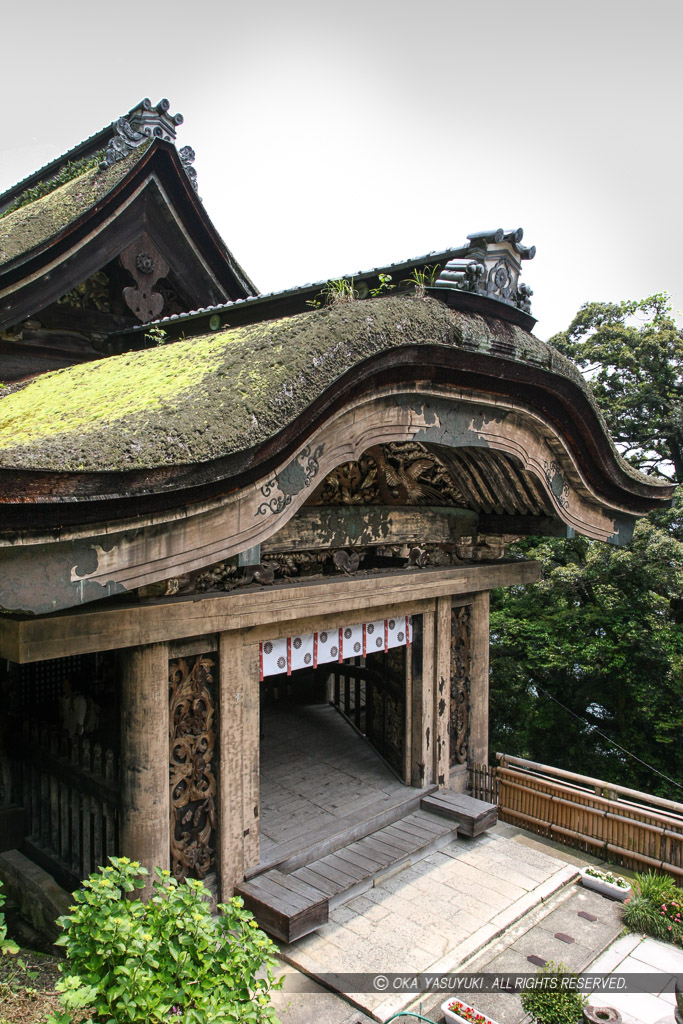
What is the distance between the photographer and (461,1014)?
520 cm

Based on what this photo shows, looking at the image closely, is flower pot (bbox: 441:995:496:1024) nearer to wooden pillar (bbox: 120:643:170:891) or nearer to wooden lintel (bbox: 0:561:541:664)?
wooden pillar (bbox: 120:643:170:891)

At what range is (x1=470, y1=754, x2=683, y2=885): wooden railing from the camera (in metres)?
8.03

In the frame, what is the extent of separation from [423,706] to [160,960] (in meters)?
5.06

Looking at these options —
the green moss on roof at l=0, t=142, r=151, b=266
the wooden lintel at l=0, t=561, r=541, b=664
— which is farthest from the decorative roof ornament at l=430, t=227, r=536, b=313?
the green moss on roof at l=0, t=142, r=151, b=266

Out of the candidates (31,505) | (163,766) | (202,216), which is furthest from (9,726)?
(202,216)

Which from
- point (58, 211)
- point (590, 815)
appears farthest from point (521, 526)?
point (58, 211)

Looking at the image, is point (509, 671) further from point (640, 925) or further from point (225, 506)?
point (225, 506)

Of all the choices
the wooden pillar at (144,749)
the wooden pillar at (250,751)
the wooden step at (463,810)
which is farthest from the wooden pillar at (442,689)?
the wooden pillar at (144,749)

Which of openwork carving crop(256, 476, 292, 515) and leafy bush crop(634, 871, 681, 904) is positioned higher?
openwork carving crop(256, 476, 292, 515)

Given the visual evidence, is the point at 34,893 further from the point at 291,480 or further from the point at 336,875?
the point at 291,480

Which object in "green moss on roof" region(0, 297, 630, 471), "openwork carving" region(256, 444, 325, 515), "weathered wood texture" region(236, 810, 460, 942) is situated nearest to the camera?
"green moss on roof" region(0, 297, 630, 471)

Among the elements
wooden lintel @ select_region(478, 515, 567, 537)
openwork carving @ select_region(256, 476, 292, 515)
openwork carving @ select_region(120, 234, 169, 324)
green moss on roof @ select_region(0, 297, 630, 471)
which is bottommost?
wooden lintel @ select_region(478, 515, 567, 537)

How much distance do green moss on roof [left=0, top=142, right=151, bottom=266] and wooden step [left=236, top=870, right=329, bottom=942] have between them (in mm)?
6805

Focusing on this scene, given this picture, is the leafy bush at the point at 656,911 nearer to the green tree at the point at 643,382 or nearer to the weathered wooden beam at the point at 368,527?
the weathered wooden beam at the point at 368,527
